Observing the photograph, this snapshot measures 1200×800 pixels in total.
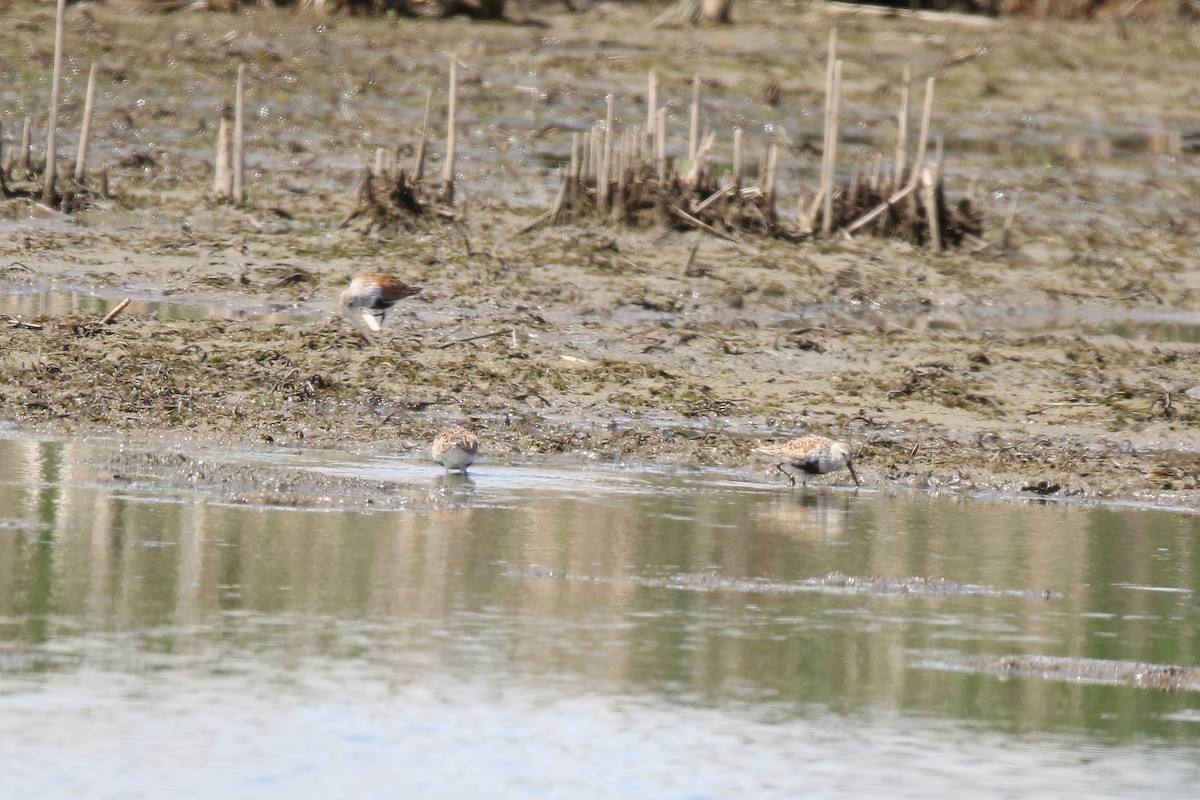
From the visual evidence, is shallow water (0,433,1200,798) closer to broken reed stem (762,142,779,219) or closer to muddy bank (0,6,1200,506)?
muddy bank (0,6,1200,506)

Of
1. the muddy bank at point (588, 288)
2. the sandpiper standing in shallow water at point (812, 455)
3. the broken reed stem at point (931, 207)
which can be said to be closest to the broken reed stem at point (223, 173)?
the muddy bank at point (588, 288)

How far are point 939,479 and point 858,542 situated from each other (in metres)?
1.95

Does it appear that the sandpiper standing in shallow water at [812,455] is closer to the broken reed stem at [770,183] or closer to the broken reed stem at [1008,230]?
the broken reed stem at [770,183]

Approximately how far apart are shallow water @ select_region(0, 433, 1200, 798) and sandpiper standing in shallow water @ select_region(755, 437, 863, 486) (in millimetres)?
189

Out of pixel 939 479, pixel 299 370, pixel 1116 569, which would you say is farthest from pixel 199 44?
pixel 1116 569

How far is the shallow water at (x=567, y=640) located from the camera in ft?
19.5

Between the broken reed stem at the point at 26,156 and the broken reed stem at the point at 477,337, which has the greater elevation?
the broken reed stem at the point at 26,156

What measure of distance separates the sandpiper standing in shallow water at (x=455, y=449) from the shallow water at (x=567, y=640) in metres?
0.12

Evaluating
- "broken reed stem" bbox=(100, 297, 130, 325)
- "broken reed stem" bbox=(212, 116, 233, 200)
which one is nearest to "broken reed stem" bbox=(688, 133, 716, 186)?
"broken reed stem" bbox=(212, 116, 233, 200)

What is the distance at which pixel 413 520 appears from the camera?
912 cm

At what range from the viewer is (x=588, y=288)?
1616 centimetres

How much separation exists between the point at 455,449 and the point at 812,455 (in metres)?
1.72

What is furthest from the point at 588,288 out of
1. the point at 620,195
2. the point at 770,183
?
the point at 770,183

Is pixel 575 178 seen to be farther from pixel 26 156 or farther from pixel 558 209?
pixel 26 156
